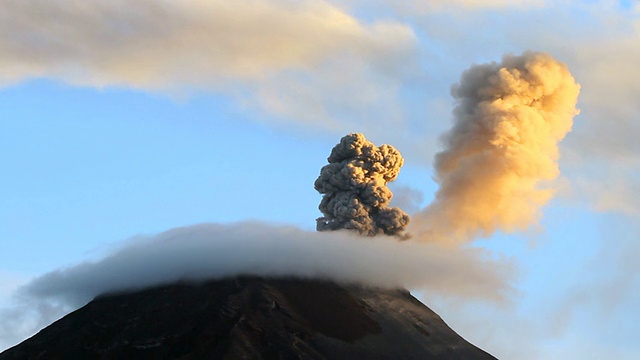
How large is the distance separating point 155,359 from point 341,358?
21387mm

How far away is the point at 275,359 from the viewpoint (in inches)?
7736

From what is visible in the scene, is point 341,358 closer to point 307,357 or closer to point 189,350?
point 307,357

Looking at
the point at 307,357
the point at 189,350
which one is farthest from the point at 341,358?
the point at 189,350

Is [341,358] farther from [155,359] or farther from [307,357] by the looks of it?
[155,359]

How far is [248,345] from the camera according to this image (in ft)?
655

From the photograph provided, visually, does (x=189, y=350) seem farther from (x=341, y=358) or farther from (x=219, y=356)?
(x=341, y=358)

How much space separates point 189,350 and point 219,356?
16.6ft

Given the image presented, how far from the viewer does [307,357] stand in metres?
198

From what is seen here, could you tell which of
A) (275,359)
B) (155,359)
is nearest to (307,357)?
(275,359)

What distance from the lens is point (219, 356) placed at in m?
196

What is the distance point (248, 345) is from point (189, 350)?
6812 mm

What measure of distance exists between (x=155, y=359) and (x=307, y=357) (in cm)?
1758

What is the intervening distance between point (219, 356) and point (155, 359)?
830cm

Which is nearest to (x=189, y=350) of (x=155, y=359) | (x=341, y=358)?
(x=155, y=359)
